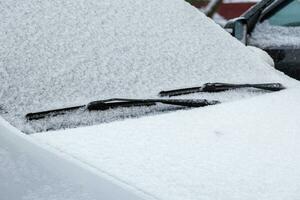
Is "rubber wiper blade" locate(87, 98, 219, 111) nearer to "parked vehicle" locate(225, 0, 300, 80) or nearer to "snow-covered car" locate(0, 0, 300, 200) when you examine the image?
"snow-covered car" locate(0, 0, 300, 200)

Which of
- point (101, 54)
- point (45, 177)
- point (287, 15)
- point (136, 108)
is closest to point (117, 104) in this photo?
point (136, 108)

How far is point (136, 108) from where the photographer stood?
201cm

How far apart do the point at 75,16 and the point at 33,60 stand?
1.10 feet

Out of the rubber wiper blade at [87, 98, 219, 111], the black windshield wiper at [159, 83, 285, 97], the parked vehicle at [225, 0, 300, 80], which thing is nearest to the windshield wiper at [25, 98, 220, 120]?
the rubber wiper blade at [87, 98, 219, 111]

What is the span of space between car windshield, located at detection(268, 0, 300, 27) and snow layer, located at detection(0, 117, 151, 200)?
3667 millimetres

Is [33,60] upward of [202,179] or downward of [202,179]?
upward

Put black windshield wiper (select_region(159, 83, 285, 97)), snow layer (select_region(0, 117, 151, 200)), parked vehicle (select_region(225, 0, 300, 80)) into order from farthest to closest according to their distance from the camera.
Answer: parked vehicle (select_region(225, 0, 300, 80)), black windshield wiper (select_region(159, 83, 285, 97)), snow layer (select_region(0, 117, 151, 200))

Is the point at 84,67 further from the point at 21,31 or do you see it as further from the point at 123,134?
the point at 123,134

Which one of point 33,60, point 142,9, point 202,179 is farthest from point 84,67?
point 202,179

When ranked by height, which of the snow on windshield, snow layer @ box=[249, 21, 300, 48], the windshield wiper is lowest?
the windshield wiper

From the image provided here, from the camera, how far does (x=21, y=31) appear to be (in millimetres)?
2010

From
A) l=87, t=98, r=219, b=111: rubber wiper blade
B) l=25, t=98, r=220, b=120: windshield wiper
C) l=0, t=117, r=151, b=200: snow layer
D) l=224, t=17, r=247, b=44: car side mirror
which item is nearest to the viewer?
l=0, t=117, r=151, b=200: snow layer

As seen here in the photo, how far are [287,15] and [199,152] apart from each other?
11.6 ft

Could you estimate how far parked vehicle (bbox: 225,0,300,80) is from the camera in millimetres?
4531
